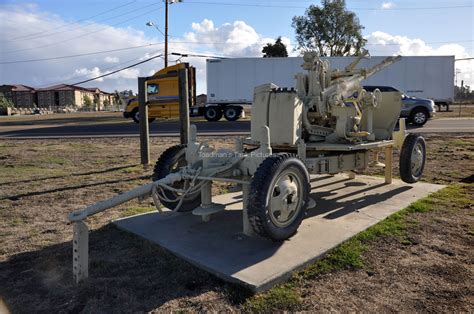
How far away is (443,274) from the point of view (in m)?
3.51

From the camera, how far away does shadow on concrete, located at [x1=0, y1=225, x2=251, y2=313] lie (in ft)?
10.2

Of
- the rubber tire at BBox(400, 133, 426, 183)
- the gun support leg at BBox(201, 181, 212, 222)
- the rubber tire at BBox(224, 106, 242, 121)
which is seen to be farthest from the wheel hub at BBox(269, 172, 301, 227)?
the rubber tire at BBox(224, 106, 242, 121)

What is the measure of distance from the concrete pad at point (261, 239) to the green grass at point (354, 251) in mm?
73

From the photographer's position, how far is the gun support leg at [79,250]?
11.1 ft

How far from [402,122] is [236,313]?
16.7ft

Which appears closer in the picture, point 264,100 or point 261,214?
point 261,214

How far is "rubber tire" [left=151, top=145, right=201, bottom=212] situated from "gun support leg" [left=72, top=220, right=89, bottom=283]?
1.46 meters

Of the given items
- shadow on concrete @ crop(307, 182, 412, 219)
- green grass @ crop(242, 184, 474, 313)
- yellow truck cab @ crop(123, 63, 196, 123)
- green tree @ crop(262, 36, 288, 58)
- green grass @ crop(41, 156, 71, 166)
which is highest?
green tree @ crop(262, 36, 288, 58)

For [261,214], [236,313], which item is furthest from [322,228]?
[236,313]

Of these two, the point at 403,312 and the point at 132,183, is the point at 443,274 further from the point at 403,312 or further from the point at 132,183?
the point at 132,183

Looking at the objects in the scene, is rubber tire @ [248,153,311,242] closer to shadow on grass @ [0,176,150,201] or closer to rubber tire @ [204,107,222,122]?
shadow on grass @ [0,176,150,201]

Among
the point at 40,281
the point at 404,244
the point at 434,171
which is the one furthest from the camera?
the point at 434,171

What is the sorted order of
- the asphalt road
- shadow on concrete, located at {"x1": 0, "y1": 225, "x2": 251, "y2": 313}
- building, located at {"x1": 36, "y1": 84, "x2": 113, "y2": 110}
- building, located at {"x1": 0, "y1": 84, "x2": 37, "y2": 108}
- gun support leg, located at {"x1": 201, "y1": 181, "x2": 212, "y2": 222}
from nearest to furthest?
shadow on concrete, located at {"x1": 0, "y1": 225, "x2": 251, "y2": 313}, gun support leg, located at {"x1": 201, "y1": 181, "x2": 212, "y2": 222}, the asphalt road, building, located at {"x1": 0, "y1": 84, "x2": 37, "y2": 108}, building, located at {"x1": 36, "y1": 84, "x2": 113, "y2": 110}

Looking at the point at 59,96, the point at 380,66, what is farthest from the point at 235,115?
the point at 59,96
